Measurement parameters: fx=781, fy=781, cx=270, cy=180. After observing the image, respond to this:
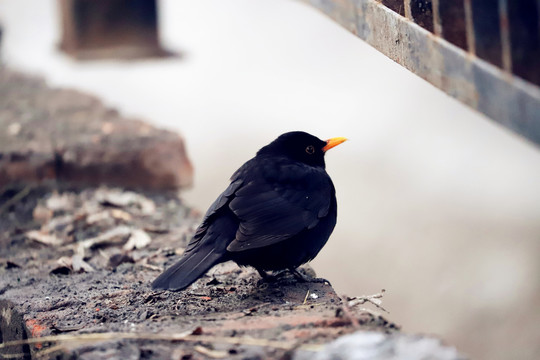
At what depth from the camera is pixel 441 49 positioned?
2520 mm

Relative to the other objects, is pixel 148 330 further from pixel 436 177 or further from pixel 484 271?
pixel 436 177

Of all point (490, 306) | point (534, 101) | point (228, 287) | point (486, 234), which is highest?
point (534, 101)

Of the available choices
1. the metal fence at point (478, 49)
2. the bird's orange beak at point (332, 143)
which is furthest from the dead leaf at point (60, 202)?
the metal fence at point (478, 49)

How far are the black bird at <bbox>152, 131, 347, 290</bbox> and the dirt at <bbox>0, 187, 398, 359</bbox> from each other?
157 millimetres

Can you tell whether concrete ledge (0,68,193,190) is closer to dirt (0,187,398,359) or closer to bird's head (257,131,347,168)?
dirt (0,187,398,359)

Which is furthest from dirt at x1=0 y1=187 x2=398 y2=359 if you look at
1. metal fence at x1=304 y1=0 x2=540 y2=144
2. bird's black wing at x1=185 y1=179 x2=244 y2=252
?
metal fence at x1=304 y1=0 x2=540 y2=144

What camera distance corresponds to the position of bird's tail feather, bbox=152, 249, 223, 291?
9.10ft

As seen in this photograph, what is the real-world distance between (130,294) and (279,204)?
0.71 metres

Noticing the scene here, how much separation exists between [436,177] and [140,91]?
3.73m

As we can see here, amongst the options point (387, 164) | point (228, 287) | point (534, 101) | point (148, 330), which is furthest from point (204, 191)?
point (534, 101)

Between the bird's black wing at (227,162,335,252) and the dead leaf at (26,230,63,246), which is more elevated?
the bird's black wing at (227,162,335,252)

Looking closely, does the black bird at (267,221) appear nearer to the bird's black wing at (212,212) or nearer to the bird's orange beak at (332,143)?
the bird's black wing at (212,212)

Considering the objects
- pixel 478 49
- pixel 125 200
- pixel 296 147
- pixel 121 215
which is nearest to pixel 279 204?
pixel 296 147

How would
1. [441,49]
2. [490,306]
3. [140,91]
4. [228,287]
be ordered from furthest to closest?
[140,91] < [490,306] < [228,287] < [441,49]
